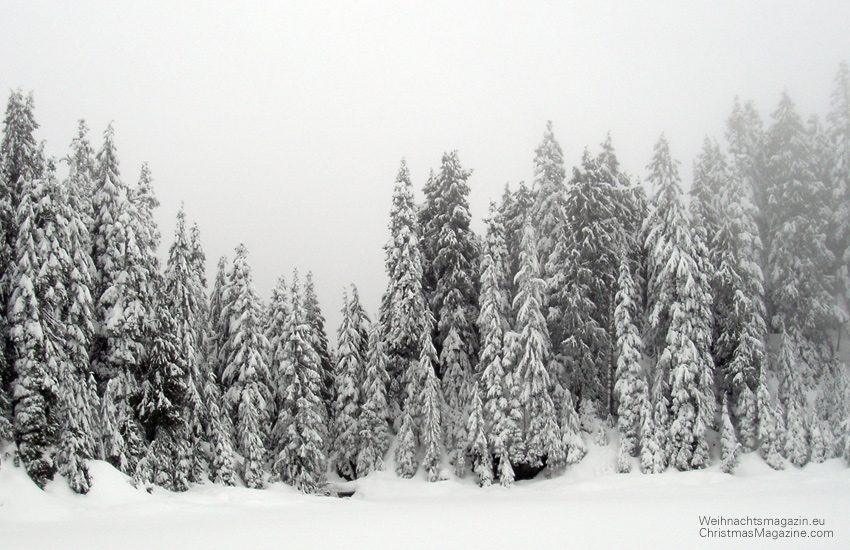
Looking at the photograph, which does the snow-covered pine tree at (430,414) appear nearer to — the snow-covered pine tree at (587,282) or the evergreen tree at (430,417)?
the evergreen tree at (430,417)

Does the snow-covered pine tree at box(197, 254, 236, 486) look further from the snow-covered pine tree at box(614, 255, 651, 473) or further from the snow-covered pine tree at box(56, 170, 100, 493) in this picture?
the snow-covered pine tree at box(614, 255, 651, 473)

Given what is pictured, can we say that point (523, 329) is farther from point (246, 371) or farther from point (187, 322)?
point (187, 322)

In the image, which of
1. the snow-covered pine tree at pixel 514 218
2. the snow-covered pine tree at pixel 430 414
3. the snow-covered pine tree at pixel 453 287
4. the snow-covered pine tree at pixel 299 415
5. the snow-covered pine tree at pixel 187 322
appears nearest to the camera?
the snow-covered pine tree at pixel 187 322

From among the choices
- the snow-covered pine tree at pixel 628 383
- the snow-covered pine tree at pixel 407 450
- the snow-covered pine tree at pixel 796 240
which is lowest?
the snow-covered pine tree at pixel 407 450

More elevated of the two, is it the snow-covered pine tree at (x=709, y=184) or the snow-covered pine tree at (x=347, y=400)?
the snow-covered pine tree at (x=709, y=184)

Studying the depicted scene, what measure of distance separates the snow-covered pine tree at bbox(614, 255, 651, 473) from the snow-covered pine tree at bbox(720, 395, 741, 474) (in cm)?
403

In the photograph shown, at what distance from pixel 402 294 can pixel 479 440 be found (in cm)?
984

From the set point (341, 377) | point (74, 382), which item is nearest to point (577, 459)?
point (341, 377)

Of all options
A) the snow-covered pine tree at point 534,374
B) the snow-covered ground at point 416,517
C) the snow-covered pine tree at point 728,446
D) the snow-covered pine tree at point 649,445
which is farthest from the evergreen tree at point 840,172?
the snow-covered pine tree at point 534,374

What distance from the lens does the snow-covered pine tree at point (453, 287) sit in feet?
113

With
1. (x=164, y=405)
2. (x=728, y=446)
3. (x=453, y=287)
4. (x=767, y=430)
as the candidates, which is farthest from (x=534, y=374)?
(x=164, y=405)

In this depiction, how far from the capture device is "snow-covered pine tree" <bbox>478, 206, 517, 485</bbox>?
31906mm

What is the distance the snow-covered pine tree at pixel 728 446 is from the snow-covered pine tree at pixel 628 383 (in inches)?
159

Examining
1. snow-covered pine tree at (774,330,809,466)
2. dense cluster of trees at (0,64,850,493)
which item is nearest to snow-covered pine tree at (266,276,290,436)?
dense cluster of trees at (0,64,850,493)
